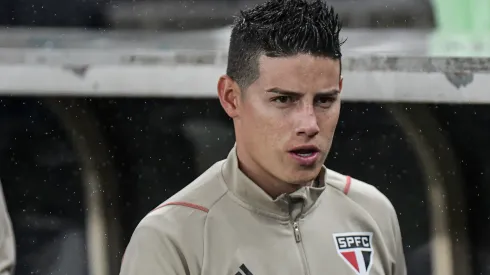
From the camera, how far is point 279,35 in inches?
43.8

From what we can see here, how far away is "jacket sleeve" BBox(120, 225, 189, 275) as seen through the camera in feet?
3.70

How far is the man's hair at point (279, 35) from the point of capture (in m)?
1.11

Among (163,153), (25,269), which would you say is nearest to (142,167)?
(163,153)

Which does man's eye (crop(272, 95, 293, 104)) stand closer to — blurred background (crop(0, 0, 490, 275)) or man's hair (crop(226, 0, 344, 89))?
man's hair (crop(226, 0, 344, 89))

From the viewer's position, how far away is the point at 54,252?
1.87 metres

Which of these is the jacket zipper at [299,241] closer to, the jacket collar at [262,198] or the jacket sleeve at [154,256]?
the jacket collar at [262,198]

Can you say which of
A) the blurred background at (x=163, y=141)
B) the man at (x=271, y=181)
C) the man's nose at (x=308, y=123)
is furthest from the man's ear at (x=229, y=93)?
the blurred background at (x=163, y=141)

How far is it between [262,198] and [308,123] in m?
0.14

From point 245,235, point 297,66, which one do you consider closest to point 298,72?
point 297,66

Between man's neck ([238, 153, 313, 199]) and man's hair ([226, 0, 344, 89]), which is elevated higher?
man's hair ([226, 0, 344, 89])

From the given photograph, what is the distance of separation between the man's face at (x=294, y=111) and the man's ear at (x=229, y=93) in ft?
0.05

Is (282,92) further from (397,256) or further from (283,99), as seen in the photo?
(397,256)

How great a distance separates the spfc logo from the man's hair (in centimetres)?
27

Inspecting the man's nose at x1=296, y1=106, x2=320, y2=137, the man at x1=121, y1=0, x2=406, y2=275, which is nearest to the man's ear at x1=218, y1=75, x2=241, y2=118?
the man at x1=121, y1=0, x2=406, y2=275
